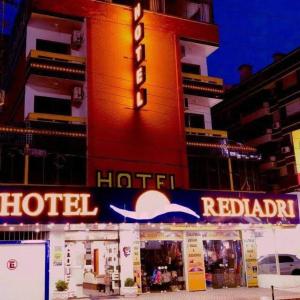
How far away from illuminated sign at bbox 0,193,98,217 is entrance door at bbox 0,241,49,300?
572cm

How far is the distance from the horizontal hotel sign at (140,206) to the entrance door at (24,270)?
5690mm

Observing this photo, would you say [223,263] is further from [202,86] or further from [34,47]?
[34,47]

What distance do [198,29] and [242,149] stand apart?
8.63m

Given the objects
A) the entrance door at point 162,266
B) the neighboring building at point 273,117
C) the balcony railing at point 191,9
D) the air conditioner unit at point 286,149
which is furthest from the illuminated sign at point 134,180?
the air conditioner unit at point 286,149

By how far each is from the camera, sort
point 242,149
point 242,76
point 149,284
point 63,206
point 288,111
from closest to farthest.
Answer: point 63,206
point 149,284
point 242,149
point 288,111
point 242,76

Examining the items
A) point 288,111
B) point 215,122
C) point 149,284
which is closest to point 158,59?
point 149,284

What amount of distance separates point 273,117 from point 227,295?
27110mm

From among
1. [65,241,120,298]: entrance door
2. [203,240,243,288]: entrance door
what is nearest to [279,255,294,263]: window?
[203,240,243,288]: entrance door

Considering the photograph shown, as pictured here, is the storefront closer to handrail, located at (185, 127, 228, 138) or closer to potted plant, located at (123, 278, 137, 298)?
potted plant, located at (123, 278, 137, 298)

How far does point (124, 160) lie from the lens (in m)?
26.7

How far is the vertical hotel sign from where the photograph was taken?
27394 mm

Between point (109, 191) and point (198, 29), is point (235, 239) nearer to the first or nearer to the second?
point (109, 191)

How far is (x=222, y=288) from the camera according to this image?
25750 millimetres

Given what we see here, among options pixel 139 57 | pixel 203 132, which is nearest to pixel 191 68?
pixel 203 132
